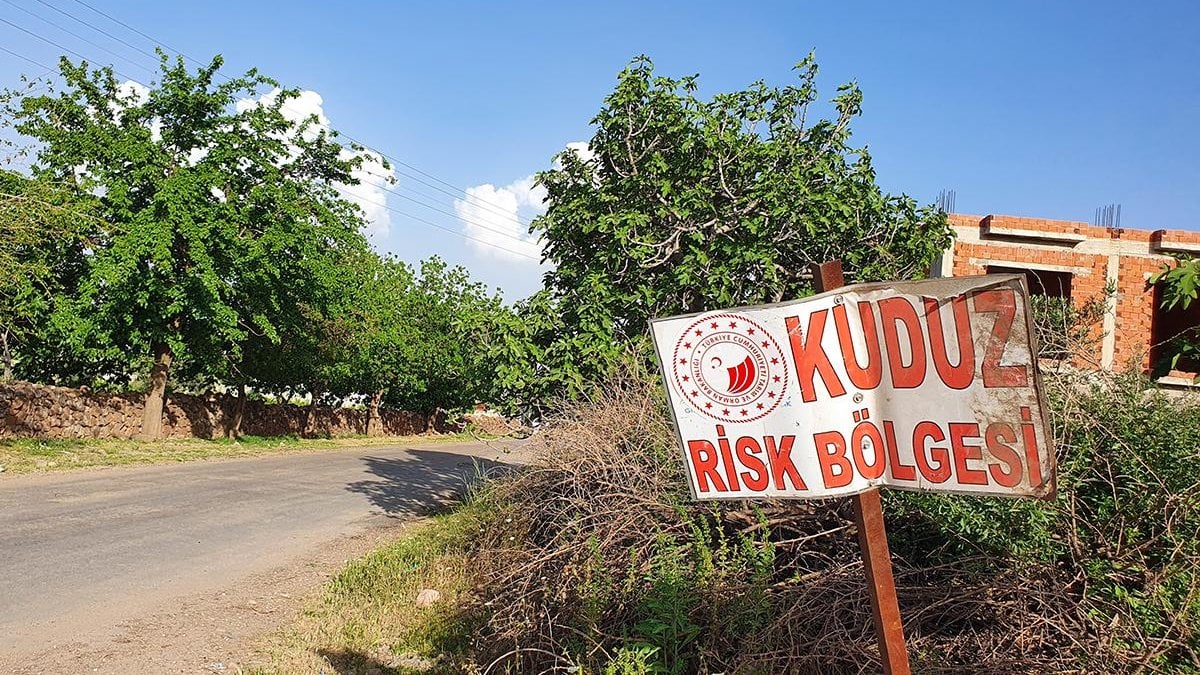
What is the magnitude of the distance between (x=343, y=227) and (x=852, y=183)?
59.7ft

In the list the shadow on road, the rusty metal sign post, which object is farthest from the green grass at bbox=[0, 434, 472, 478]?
the rusty metal sign post

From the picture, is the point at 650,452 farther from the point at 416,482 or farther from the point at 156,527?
the point at 416,482

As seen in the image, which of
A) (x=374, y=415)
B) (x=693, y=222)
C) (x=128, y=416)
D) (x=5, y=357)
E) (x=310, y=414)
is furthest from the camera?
(x=374, y=415)

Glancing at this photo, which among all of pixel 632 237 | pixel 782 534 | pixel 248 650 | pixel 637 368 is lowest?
pixel 248 650

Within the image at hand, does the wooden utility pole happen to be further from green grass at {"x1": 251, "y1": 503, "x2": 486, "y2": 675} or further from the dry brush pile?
green grass at {"x1": 251, "y1": 503, "x2": 486, "y2": 675}

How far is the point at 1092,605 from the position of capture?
393 centimetres

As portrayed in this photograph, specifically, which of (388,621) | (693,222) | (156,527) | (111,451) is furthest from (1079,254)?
(111,451)

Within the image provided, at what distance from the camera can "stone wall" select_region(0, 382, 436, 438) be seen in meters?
19.6

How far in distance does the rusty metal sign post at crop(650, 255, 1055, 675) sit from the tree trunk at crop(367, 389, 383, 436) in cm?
3811

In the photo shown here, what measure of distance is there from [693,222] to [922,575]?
16.4 ft

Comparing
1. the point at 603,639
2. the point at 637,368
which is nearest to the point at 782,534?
the point at 603,639

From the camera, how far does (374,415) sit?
132ft

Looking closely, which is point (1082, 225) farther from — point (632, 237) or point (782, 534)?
point (782, 534)

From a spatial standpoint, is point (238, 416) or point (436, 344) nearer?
point (238, 416)
